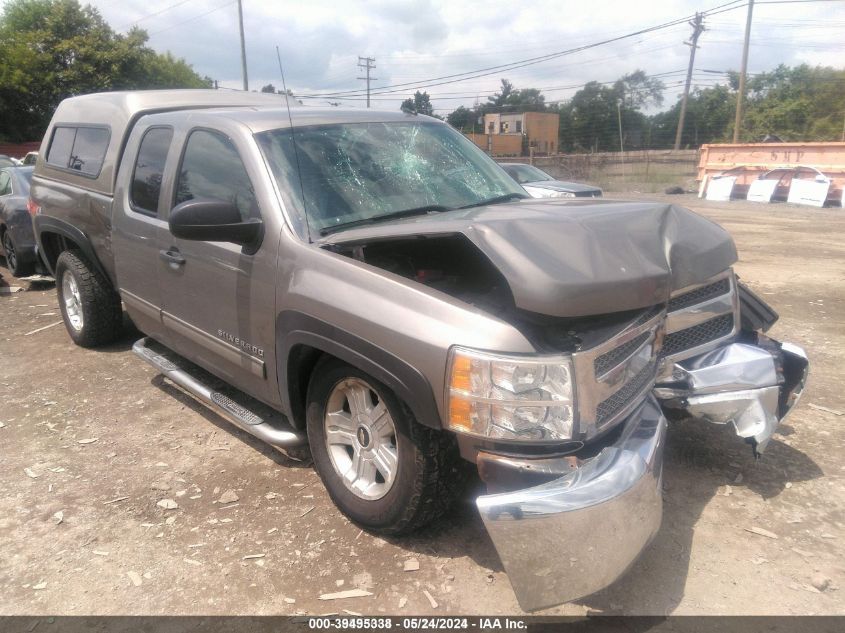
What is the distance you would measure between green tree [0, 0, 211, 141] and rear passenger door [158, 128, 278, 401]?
37.0 metres

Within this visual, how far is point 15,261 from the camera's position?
8.03m

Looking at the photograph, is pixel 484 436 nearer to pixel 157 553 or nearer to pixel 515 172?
pixel 157 553

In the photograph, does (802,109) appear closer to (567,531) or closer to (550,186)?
(550,186)

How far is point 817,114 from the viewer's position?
156 feet

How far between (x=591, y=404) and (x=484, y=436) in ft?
1.30

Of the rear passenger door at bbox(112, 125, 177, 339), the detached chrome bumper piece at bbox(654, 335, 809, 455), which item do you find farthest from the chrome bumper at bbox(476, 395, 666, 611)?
the rear passenger door at bbox(112, 125, 177, 339)

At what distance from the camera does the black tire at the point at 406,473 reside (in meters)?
2.52

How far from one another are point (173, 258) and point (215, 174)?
1.91 ft

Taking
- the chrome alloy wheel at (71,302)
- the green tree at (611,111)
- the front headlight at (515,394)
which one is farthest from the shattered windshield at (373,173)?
the green tree at (611,111)

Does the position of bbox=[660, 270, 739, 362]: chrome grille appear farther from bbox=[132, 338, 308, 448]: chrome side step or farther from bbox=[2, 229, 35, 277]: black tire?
bbox=[2, 229, 35, 277]: black tire

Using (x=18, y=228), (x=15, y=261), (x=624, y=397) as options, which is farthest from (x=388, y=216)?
(x=15, y=261)

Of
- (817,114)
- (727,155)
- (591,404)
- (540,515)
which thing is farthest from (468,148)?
(817,114)

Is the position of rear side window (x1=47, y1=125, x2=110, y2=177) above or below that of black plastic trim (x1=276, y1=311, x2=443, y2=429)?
above

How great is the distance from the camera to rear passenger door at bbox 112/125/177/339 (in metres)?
3.93
